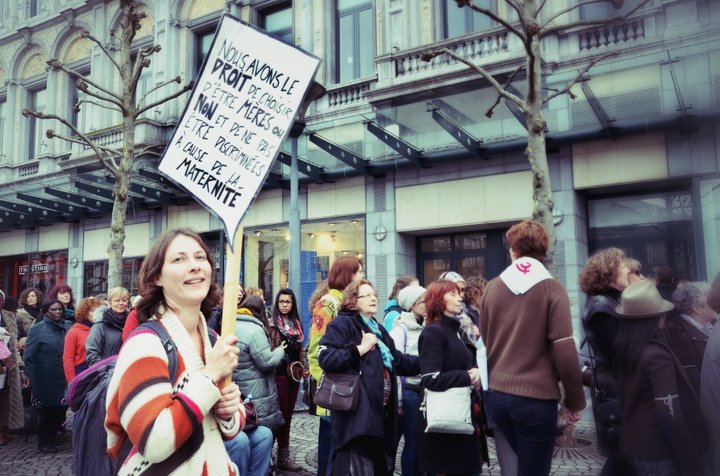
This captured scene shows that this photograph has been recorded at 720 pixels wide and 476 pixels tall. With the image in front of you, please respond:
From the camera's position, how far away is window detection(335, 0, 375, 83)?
14586 mm

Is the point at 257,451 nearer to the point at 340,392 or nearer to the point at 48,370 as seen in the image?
the point at 340,392

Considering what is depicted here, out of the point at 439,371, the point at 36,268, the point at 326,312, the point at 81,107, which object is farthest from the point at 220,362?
the point at 36,268

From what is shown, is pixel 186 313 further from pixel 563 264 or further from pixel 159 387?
pixel 563 264

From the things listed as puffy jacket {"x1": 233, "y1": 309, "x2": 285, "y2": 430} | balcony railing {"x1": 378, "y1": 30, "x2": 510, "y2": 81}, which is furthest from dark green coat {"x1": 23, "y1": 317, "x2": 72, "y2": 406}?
balcony railing {"x1": 378, "y1": 30, "x2": 510, "y2": 81}

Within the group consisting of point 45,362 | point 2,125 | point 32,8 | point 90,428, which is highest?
point 32,8

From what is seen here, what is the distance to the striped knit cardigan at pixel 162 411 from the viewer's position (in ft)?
6.35

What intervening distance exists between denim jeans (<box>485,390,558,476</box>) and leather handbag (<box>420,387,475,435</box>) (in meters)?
0.69

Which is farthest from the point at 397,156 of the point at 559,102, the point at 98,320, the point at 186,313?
the point at 186,313

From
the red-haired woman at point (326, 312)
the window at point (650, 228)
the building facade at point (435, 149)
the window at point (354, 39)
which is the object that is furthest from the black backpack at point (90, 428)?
the window at point (354, 39)

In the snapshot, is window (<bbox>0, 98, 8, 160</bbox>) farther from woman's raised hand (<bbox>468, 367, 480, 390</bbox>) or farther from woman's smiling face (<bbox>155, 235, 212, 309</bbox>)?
woman's smiling face (<bbox>155, 235, 212, 309</bbox>)

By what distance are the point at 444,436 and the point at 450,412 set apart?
0.99ft

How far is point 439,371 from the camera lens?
4.30 meters

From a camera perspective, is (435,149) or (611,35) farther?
(435,149)

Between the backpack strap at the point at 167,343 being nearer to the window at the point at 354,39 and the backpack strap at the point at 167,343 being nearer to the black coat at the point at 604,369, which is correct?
the black coat at the point at 604,369
